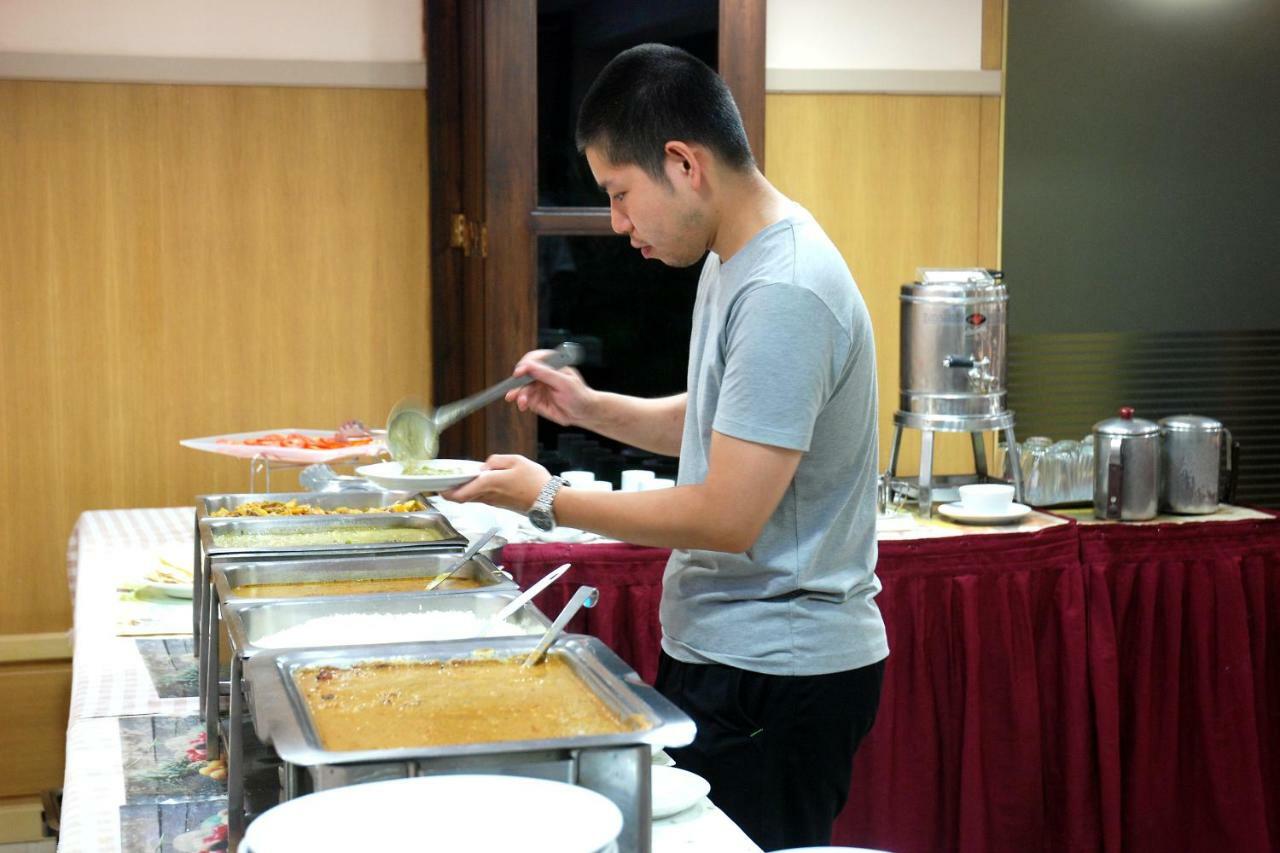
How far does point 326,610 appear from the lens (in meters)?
1.54

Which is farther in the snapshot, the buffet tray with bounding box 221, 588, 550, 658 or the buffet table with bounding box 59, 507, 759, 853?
the buffet tray with bounding box 221, 588, 550, 658

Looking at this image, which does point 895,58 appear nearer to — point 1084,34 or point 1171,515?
point 1084,34

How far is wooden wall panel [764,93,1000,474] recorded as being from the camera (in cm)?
405

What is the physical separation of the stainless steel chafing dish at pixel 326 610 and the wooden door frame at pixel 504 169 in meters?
1.87

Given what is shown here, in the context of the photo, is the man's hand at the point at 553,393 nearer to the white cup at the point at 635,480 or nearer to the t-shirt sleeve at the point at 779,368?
the t-shirt sleeve at the point at 779,368

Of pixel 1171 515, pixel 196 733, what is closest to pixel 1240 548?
pixel 1171 515

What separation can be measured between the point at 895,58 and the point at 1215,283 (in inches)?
46.7

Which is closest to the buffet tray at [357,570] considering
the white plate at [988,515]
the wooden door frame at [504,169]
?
the white plate at [988,515]

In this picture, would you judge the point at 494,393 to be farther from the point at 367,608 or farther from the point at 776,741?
the point at 776,741

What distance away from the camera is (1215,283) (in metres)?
4.34

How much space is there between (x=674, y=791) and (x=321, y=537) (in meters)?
0.75

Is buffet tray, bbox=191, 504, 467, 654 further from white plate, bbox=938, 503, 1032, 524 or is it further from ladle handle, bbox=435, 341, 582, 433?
white plate, bbox=938, 503, 1032, 524

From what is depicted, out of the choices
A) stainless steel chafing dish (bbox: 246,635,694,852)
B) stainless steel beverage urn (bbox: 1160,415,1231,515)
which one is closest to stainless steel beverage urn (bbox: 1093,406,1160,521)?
stainless steel beverage urn (bbox: 1160,415,1231,515)

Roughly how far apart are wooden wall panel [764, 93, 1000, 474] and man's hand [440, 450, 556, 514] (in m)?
2.55
